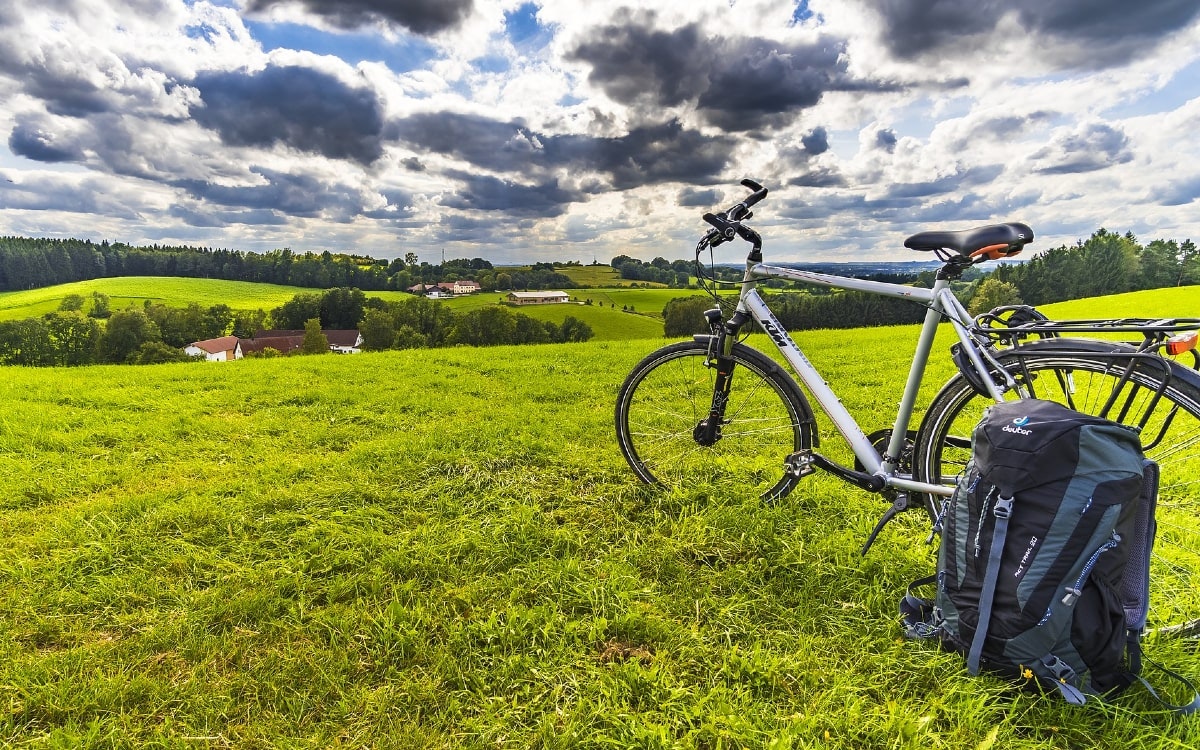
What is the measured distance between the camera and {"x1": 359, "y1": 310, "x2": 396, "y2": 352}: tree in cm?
5141

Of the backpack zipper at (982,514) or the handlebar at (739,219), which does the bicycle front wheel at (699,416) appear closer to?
the handlebar at (739,219)

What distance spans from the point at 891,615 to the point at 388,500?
10.8 ft

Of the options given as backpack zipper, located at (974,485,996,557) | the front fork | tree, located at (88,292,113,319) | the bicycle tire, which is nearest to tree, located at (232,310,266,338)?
tree, located at (88,292,113,319)

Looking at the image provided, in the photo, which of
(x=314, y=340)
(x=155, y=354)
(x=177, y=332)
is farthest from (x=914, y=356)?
(x=177, y=332)

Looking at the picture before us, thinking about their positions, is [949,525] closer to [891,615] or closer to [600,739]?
[891,615]

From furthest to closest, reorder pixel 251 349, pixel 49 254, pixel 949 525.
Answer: pixel 49 254, pixel 251 349, pixel 949 525

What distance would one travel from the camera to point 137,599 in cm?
276

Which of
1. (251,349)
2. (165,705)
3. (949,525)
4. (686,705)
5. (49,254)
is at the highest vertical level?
(49,254)

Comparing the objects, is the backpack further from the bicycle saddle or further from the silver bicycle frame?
the bicycle saddle

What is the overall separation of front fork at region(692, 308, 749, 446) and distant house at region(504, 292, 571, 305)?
6087 cm

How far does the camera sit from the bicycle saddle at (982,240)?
269 cm

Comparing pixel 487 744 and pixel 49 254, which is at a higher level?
pixel 49 254

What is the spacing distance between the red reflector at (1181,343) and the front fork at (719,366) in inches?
80.0

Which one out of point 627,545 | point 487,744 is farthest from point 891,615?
point 487,744
